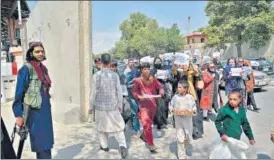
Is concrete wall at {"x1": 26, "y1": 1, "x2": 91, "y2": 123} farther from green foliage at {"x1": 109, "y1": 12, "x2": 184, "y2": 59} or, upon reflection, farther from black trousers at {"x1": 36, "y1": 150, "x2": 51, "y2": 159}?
black trousers at {"x1": 36, "y1": 150, "x2": 51, "y2": 159}

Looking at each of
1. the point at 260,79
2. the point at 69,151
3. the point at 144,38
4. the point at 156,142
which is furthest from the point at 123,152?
the point at 260,79

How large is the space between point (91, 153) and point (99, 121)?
488mm

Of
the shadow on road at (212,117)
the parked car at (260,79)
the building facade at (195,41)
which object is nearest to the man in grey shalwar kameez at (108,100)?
the building facade at (195,41)

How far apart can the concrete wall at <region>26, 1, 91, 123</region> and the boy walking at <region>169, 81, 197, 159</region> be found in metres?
2.64

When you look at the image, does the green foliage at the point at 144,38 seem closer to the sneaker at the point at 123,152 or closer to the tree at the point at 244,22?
the tree at the point at 244,22

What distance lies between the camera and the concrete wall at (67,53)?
20.6 ft

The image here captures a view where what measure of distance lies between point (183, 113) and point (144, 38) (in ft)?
7.51

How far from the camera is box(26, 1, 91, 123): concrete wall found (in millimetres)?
6273

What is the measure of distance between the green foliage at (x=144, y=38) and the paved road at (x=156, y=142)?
1.50 metres

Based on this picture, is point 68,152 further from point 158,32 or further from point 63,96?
point 158,32

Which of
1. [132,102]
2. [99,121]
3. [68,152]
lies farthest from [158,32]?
[68,152]

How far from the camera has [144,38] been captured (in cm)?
618

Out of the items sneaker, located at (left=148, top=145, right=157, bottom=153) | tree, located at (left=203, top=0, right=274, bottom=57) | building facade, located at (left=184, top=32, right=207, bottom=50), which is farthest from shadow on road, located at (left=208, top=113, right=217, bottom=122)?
sneaker, located at (left=148, top=145, right=157, bottom=153)

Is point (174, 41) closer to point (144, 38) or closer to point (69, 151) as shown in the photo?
point (144, 38)
